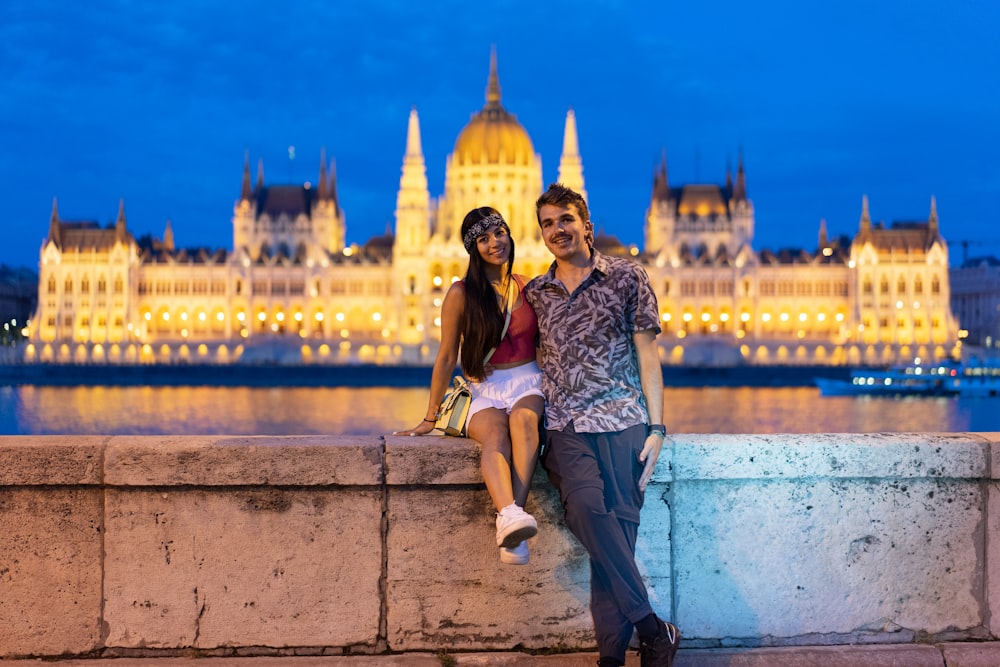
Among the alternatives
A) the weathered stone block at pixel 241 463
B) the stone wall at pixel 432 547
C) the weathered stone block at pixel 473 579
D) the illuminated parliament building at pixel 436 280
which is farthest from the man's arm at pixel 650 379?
the illuminated parliament building at pixel 436 280

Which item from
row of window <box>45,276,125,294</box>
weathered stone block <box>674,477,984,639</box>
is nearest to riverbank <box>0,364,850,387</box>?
row of window <box>45,276,125,294</box>

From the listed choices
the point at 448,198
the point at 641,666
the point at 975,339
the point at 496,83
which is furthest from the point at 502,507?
the point at 975,339

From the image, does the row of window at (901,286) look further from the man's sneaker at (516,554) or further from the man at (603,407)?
the man's sneaker at (516,554)

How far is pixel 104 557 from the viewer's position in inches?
221

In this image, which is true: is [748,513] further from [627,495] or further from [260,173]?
[260,173]

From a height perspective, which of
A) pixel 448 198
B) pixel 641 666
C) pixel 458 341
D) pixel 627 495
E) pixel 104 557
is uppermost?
pixel 448 198

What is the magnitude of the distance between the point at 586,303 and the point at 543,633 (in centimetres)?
175

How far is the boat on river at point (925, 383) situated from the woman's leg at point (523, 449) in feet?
207

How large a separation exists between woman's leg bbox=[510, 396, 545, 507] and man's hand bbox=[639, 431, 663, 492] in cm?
53

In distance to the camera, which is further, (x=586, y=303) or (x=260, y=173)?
(x=260, y=173)

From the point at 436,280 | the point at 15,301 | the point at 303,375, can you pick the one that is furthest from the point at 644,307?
the point at 15,301

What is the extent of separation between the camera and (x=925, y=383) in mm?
64750

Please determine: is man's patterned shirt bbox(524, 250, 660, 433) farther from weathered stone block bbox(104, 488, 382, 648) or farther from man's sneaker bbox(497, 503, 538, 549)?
weathered stone block bbox(104, 488, 382, 648)

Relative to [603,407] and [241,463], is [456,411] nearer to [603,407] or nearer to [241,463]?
[603,407]
